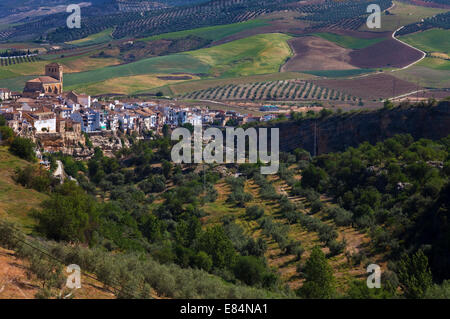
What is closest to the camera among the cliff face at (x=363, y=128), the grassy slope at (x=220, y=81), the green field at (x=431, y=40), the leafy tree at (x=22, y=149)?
the leafy tree at (x=22, y=149)

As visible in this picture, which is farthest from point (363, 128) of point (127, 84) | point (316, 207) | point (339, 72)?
point (339, 72)

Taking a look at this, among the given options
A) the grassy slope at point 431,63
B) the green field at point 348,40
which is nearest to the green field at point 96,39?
the green field at point 348,40

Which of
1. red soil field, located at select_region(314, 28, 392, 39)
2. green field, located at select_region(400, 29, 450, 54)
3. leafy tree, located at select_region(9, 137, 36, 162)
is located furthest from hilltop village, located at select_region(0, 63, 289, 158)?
red soil field, located at select_region(314, 28, 392, 39)

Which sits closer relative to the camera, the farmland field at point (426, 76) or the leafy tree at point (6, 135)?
the leafy tree at point (6, 135)

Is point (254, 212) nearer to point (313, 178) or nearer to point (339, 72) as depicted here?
point (313, 178)

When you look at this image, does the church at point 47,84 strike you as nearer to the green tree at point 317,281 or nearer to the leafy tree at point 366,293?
the green tree at point 317,281

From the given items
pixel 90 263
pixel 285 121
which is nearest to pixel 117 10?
pixel 285 121

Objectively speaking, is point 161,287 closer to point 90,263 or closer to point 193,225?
point 90,263
